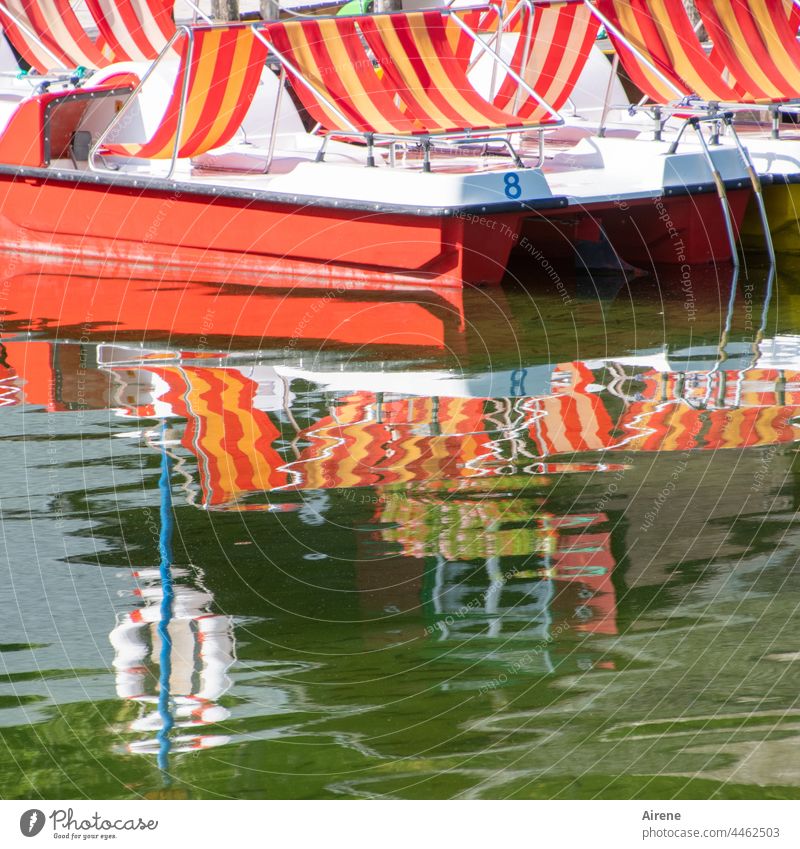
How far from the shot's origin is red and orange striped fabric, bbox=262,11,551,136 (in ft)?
35.3

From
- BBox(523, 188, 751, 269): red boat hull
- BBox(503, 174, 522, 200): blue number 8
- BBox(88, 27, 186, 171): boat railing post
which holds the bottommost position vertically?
BBox(503, 174, 522, 200): blue number 8

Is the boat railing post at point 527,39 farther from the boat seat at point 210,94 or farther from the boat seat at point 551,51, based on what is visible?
the boat seat at point 210,94

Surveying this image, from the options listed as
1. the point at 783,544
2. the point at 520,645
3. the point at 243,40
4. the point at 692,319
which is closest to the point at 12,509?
the point at 520,645

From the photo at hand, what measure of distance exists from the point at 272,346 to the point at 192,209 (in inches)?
97.6

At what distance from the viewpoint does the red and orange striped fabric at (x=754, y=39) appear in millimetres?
12680

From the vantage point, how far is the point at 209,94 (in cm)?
1134

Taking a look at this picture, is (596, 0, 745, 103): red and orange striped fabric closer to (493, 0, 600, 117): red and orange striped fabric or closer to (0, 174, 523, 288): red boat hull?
(493, 0, 600, 117): red and orange striped fabric

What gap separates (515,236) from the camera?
10.3 m

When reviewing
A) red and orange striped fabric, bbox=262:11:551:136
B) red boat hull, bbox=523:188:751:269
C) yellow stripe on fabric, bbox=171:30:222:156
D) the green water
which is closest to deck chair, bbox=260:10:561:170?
red and orange striped fabric, bbox=262:11:551:136

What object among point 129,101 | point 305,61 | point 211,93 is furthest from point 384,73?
point 129,101

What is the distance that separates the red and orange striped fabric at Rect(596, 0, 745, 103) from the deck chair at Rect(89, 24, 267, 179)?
307 cm

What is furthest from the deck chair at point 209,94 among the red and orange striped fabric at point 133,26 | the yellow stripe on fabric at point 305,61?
the red and orange striped fabric at point 133,26
